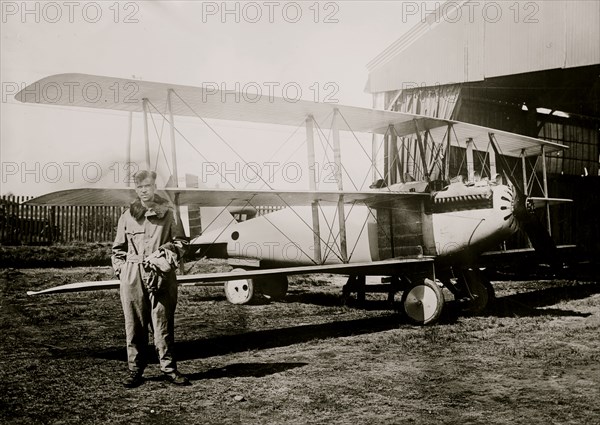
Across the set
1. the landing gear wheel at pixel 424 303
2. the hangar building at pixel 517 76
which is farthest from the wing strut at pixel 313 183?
the hangar building at pixel 517 76

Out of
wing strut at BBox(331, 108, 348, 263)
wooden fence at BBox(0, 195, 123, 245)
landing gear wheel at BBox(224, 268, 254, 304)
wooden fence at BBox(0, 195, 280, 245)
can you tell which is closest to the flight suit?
wing strut at BBox(331, 108, 348, 263)

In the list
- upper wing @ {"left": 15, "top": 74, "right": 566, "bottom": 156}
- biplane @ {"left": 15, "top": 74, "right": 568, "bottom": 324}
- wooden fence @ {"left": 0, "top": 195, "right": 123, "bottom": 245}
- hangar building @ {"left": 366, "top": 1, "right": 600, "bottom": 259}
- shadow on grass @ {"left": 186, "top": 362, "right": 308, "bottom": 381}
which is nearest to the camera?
shadow on grass @ {"left": 186, "top": 362, "right": 308, "bottom": 381}

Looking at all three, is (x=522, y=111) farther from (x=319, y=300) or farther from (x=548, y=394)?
(x=548, y=394)

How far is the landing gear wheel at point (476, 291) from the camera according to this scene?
27.9ft

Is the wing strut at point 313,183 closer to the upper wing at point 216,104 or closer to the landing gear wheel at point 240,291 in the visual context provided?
the upper wing at point 216,104

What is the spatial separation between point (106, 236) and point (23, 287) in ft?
24.1

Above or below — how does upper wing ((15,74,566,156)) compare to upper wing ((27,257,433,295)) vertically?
above

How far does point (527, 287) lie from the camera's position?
11.9 m

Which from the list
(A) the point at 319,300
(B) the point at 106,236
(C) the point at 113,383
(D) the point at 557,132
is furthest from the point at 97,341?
(D) the point at 557,132

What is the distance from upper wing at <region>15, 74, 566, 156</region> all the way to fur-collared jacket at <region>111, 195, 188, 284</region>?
2588 mm

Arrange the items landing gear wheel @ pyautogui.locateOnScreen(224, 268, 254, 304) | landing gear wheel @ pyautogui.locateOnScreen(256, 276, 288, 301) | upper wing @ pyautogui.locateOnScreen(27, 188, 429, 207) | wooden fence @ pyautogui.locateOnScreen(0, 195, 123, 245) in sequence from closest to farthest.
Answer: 1. upper wing @ pyautogui.locateOnScreen(27, 188, 429, 207)
2. landing gear wheel @ pyautogui.locateOnScreen(224, 268, 254, 304)
3. landing gear wheel @ pyautogui.locateOnScreen(256, 276, 288, 301)
4. wooden fence @ pyautogui.locateOnScreen(0, 195, 123, 245)

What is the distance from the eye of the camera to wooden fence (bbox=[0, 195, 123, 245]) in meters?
15.8

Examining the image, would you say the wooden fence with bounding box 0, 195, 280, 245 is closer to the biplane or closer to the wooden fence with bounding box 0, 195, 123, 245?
the wooden fence with bounding box 0, 195, 123, 245

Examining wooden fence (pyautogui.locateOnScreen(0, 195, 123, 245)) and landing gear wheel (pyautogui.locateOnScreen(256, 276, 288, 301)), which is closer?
landing gear wheel (pyautogui.locateOnScreen(256, 276, 288, 301))
